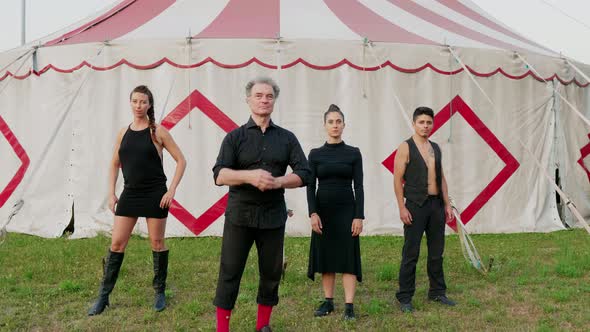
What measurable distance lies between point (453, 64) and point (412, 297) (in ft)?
12.9

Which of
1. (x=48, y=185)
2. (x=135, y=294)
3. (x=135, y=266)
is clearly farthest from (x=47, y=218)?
(x=135, y=294)

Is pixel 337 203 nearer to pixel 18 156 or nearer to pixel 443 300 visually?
pixel 443 300

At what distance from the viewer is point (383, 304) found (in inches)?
161

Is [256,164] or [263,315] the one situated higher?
[256,164]

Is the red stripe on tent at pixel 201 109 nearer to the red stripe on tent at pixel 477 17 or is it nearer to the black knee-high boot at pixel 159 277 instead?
the black knee-high boot at pixel 159 277

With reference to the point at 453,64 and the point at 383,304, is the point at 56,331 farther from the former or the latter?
the point at 453,64

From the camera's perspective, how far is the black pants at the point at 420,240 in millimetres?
4016

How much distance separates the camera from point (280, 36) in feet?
23.0

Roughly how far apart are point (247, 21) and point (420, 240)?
14.5ft

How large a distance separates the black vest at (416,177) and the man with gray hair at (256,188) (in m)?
1.21

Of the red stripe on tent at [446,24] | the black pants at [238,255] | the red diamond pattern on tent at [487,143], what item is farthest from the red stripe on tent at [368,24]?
the black pants at [238,255]

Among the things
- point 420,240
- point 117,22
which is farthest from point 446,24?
point 420,240

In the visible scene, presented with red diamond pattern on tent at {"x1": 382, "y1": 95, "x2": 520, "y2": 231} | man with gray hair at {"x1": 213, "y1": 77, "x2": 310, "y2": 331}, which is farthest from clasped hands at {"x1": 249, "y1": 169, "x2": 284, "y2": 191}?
red diamond pattern on tent at {"x1": 382, "y1": 95, "x2": 520, "y2": 231}

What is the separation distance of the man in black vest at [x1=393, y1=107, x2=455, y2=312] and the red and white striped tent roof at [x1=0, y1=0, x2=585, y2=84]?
3.08m
